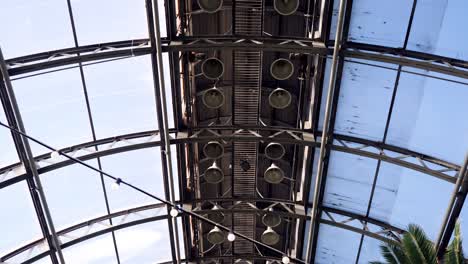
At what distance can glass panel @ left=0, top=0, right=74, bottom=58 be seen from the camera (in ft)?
45.7

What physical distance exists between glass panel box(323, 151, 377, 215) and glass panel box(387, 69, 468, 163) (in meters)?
1.87

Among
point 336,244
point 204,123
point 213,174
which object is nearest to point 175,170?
point 204,123

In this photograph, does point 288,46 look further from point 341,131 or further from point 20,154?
point 20,154

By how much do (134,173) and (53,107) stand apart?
4437 mm

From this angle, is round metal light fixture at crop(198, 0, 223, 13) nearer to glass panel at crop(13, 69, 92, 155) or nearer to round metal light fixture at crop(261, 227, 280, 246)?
glass panel at crop(13, 69, 92, 155)

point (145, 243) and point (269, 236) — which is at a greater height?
point (269, 236)

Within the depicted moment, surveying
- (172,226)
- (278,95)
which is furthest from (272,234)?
(278,95)

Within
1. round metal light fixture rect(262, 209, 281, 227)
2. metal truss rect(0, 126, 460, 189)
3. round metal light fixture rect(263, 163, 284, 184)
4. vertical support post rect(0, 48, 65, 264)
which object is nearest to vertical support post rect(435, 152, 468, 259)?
metal truss rect(0, 126, 460, 189)

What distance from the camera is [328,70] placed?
652 inches

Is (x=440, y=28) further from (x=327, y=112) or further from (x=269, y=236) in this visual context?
(x=269, y=236)

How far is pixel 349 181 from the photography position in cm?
1903

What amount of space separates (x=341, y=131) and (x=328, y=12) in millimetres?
4348

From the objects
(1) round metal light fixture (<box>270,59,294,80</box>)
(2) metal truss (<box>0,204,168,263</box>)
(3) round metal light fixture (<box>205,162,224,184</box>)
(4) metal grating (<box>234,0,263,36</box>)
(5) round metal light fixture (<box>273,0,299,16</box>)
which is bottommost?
(2) metal truss (<box>0,204,168,263</box>)

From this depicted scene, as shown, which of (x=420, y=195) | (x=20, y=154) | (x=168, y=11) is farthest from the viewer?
(x=420, y=195)
